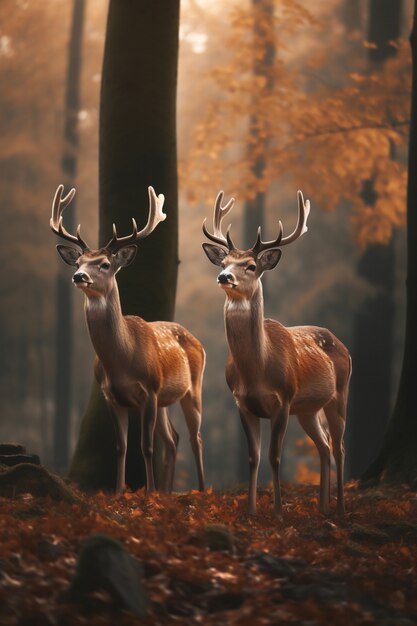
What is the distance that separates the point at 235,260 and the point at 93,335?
1.49 meters

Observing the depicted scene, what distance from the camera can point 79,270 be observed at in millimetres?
8078

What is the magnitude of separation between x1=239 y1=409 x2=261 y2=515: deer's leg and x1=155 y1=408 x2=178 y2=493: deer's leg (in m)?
1.52

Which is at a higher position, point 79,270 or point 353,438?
point 79,270

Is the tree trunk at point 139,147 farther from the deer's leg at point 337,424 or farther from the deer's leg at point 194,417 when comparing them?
the deer's leg at point 337,424

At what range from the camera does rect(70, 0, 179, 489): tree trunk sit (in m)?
10.3

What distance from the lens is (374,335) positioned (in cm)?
1697

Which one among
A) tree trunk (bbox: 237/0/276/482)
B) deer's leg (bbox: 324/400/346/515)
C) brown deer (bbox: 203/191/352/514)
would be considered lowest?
deer's leg (bbox: 324/400/346/515)

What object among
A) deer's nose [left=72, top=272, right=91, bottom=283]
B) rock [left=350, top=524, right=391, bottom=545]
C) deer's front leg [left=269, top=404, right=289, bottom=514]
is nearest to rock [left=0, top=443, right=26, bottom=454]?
deer's nose [left=72, top=272, right=91, bottom=283]

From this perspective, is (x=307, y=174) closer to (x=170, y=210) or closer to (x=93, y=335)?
(x=170, y=210)

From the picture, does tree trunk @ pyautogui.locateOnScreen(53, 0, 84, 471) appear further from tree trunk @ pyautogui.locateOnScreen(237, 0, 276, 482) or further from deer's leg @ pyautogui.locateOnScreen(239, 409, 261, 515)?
deer's leg @ pyautogui.locateOnScreen(239, 409, 261, 515)

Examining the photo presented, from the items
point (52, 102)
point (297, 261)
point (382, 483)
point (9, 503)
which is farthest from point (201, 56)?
point (9, 503)

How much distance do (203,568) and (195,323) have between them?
18127 mm

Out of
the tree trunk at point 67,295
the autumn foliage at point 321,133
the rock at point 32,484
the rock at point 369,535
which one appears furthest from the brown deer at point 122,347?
the tree trunk at point 67,295

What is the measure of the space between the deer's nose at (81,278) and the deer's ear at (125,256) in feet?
1.58
